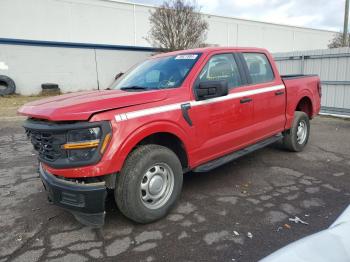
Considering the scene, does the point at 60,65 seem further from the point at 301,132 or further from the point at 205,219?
the point at 205,219

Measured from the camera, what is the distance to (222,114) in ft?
13.7

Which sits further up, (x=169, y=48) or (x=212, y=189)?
(x=169, y=48)

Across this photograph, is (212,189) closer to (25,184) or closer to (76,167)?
(76,167)

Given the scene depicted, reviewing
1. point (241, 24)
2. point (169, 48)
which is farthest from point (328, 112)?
point (241, 24)

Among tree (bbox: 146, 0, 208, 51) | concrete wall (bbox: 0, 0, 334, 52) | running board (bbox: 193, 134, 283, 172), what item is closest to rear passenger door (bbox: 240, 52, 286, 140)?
running board (bbox: 193, 134, 283, 172)

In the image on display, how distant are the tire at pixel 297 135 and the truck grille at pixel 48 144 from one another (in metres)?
4.25

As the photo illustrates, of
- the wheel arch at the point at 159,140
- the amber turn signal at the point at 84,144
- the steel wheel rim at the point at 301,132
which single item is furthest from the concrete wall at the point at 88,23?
the amber turn signal at the point at 84,144

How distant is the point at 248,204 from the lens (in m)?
3.92

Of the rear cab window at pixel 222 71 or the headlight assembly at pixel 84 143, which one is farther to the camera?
the rear cab window at pixel 222 71

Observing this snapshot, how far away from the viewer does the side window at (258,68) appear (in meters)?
4.92

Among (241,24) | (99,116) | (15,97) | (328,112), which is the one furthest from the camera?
(241,24)

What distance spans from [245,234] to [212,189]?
1.22m

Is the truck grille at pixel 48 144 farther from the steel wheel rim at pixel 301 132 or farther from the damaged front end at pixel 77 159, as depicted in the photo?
the steel wheel rim at pixel 301 132

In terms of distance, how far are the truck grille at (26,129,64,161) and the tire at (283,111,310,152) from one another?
425 cm
